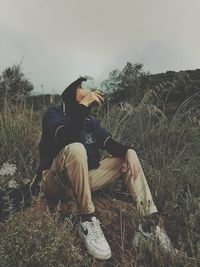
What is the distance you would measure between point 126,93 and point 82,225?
4.84 m

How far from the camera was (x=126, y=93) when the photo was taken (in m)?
9.27

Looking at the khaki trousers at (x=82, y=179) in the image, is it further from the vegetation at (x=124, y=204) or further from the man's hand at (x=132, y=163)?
the vegetation at (x=124, y=204)

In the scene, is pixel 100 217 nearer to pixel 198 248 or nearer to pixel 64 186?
pixel 64 186

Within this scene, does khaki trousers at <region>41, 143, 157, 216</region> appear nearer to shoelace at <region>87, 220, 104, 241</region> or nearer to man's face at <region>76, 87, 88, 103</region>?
shoelace at <region>87, 220, 104, 241</region>

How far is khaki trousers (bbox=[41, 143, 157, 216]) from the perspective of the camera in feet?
15.3

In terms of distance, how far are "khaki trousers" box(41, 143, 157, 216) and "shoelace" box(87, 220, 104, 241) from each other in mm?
106

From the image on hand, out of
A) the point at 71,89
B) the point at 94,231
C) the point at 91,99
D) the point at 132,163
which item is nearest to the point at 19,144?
the point at 71,89

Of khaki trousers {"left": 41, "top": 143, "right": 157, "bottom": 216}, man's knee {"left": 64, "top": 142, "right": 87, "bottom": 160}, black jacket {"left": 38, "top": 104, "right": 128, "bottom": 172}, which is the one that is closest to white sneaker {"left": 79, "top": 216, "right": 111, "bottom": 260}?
khaki trousers {"left": 41, "top": 143, "right": 157, "bottom": 216}

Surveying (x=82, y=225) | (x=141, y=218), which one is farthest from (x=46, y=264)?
(x=141, y=218)

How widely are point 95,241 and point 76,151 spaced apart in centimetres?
72

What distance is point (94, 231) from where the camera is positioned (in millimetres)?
4582

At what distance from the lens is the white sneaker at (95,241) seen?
4.51 meters

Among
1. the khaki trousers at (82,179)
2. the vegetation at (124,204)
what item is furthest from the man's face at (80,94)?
the vegetation at (124,204)

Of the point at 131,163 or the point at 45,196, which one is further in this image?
the point at 45,196
